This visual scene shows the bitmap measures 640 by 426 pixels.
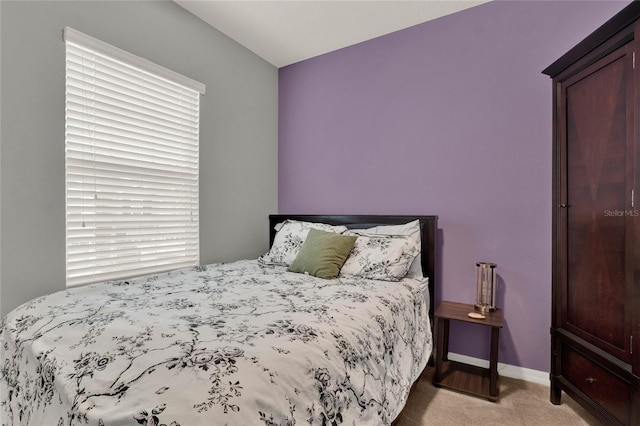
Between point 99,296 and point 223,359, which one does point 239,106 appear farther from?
point 223,359

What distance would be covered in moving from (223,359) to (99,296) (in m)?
1.07

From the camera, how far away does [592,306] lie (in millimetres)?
1566

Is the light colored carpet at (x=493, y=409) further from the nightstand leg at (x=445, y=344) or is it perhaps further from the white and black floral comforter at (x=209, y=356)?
the nightstand leg at (x=445, y=344)

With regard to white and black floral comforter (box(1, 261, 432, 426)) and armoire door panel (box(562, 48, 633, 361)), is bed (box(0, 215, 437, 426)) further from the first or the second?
armoire door panel (box(562, 48, 633, 361))

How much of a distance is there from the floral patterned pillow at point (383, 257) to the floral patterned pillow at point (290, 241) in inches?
14.7

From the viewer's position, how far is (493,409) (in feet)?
5.86

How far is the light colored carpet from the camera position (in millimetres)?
1671

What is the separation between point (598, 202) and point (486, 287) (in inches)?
33.0

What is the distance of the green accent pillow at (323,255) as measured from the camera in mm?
2111

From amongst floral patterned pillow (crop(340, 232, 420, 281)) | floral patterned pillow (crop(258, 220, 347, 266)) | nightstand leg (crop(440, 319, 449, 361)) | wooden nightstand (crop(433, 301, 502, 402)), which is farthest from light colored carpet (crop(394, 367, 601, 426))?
floral patterned pillow (crop(258, 220, 347, 266))

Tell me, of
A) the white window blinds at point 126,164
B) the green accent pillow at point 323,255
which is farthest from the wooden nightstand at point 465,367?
the white window blinds at point 126,164

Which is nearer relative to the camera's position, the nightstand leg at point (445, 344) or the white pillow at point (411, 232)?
the white pillow at point (411, 232)

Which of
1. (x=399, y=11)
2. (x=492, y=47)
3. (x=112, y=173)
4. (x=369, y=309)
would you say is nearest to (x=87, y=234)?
(x=112, y=173)

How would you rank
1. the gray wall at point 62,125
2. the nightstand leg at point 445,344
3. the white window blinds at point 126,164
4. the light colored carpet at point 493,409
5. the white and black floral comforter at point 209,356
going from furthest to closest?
the nightstand leg at point 445,344 → the white window blinds at point 126,164 → the light colored carpet at point 493,409 → the gray wall at point 62,125 → the white and black floral comforter at point 209,356
